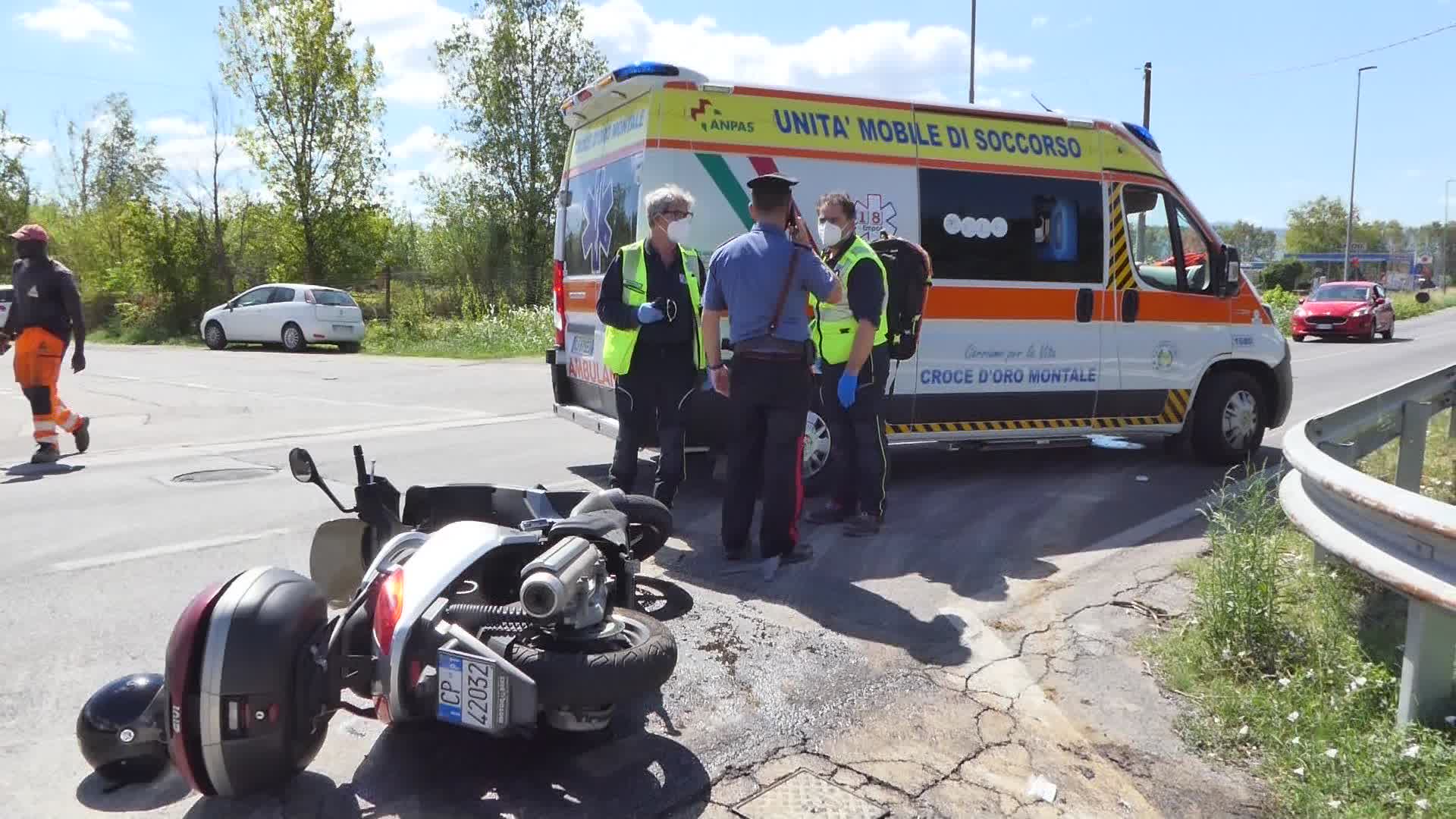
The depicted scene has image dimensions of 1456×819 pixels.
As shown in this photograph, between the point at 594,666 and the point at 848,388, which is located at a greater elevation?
the point at 848,388

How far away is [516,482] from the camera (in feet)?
25.0

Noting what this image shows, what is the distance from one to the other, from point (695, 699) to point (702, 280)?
3.07m

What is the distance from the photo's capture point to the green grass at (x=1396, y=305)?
3325cm

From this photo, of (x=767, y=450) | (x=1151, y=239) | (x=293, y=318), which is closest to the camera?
(x=767, y=450)

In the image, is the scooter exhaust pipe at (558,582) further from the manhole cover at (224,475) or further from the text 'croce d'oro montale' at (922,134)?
the manhole cover at (224,475)

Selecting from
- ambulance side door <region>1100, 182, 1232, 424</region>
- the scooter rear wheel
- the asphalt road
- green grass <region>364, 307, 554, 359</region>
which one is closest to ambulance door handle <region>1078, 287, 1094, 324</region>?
ambulance side door <region>1100, 182, 1232, 424</region>

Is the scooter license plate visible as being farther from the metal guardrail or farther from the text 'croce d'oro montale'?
the text 'croce d'oro montale'

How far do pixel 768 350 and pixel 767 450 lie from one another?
50 cm

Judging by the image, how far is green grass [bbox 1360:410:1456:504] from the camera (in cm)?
685

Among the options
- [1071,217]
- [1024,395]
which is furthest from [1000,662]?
[1071,217]

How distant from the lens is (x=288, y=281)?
33.6 m

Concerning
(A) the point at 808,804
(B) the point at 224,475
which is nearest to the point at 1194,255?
(A) the point at 808,804

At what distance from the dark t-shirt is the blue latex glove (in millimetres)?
6305

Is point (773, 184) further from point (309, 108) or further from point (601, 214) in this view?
point (309, 108)
